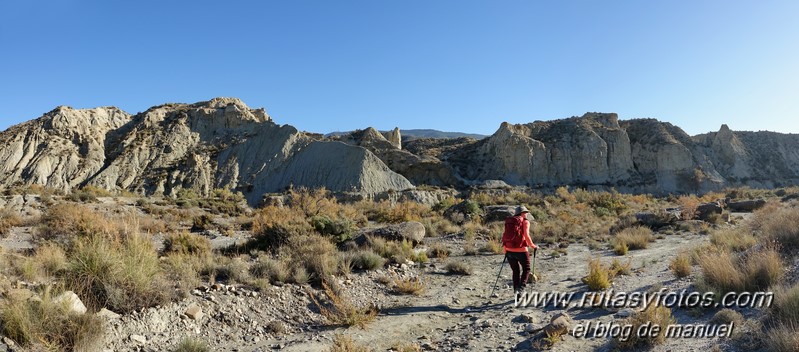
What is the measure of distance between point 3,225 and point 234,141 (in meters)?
34.1

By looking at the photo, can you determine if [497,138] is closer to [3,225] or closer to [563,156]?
[563,156]

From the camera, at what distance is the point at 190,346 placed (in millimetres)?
5027

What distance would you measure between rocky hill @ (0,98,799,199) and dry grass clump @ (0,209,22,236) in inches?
827

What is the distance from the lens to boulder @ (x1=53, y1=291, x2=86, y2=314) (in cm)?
491

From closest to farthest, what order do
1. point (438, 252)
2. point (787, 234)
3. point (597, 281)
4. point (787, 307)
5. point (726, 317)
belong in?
point (787, 307) < point (726, 317) < point (787, 234) < point (597, 281) < point (438, 252)

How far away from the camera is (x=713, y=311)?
552cm

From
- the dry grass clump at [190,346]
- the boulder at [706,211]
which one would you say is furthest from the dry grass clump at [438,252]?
the boulder at [706,211]

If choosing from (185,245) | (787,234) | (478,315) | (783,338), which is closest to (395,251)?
(478,315)

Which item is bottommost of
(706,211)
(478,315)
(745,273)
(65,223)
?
(478,315)

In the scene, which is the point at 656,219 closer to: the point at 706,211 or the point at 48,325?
the point at 706,211

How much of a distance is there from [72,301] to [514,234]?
262 inches

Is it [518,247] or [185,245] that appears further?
[185,245]

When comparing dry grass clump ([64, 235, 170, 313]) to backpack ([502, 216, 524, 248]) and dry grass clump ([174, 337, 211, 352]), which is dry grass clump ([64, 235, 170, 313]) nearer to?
dry grass clump ([174, 337, 211, 352])

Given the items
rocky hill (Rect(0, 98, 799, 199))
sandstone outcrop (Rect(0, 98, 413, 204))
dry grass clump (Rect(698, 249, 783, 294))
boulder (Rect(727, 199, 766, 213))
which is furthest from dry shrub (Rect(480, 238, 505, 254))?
sandstone outcrop (Rect(0, 98, 413, 204))
